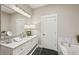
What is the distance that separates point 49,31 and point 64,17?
15.3 inches

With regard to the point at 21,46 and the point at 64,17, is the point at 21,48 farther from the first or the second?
the point at 64,17

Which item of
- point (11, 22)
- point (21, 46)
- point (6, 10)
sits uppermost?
point (6, 10)

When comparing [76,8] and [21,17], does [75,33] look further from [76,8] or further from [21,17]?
[21,17]

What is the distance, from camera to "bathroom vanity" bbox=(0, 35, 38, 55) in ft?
3.95

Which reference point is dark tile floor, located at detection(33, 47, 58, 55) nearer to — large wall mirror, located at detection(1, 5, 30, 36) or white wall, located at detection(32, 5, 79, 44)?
white wall, located at detection(32, 5, 79, 44)

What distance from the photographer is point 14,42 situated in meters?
1.35

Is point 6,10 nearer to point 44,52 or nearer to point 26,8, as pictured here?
point 26,8

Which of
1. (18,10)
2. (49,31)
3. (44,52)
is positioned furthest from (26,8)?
(44,52)

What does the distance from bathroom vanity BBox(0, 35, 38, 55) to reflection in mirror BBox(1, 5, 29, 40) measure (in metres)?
0.20

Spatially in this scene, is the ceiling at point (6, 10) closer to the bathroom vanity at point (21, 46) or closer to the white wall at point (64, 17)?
the white wall at point (64, 17)

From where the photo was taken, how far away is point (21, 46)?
51.8 inches

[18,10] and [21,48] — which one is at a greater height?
[18,10]

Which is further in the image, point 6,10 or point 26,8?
point 26,8
